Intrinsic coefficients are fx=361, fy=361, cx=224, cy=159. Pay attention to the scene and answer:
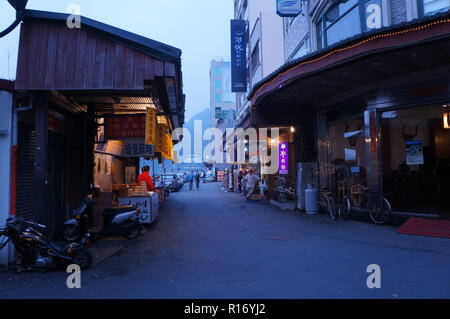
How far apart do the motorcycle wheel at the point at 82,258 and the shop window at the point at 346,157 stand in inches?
383

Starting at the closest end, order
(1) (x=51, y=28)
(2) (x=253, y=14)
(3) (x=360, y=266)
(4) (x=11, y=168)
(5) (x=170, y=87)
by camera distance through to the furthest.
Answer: (3) (x=360, y=266) → (4) (x=11, y=168) → (1) (x=51, y=28) → (5) (x=170, y=87) → (2) (x=253, y=14)

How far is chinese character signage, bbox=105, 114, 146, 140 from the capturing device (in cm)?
1131

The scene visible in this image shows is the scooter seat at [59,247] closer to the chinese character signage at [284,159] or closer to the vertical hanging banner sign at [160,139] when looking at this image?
the vertical hanging banner sign at [160,139]

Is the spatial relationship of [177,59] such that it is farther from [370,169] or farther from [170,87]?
[370,169]

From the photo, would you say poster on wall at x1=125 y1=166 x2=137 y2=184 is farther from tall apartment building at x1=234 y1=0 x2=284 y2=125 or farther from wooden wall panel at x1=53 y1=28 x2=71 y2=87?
wooden wall panel at x1=53 y1=28 x2=71 y2=87

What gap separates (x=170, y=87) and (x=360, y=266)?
606 centimetres

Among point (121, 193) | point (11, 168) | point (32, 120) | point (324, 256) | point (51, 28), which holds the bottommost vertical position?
point (324, 256)

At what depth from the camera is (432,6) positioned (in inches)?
415

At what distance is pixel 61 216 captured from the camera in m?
10.3

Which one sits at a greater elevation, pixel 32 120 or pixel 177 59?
pixel 177 59

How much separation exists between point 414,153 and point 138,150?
439 inches

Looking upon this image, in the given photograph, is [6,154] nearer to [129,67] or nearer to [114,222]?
[129,67]

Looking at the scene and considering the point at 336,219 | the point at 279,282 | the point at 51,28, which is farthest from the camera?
the point at 336,219

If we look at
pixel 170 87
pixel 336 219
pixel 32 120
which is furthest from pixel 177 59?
pixel 336 219
